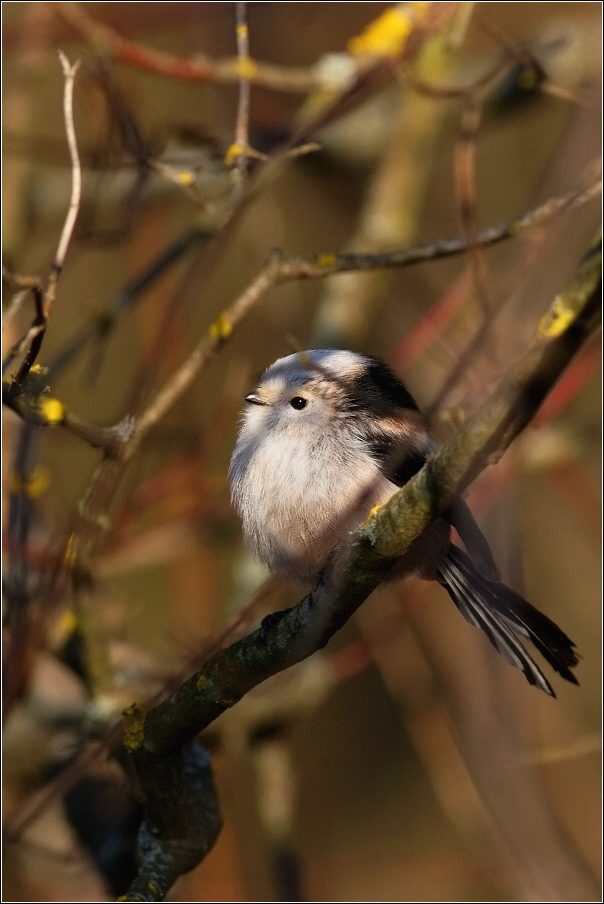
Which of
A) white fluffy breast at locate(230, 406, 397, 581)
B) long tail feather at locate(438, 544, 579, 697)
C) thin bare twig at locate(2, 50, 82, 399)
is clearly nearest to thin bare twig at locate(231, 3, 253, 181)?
thin bare twig at locate(2, 50, 82, 399)

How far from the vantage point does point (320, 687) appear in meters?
3.60

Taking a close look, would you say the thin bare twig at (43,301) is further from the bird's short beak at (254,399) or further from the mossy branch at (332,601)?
the bird's short beak at (254,399)

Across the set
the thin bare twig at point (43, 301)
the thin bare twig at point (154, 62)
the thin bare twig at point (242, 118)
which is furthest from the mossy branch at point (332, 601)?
the thin bare twig at point (154, 62)

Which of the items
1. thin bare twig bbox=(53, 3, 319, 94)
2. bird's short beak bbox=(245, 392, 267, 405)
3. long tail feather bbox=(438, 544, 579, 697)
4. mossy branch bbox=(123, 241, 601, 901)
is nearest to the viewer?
mossy branch bbox=(123, 241, 601, 901)

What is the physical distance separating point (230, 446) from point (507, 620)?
2686 millimetres

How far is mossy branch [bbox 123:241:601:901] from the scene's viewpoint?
4.71 feet

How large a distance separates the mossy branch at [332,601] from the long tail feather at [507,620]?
20.3 inches

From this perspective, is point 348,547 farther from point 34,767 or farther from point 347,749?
point 347,749

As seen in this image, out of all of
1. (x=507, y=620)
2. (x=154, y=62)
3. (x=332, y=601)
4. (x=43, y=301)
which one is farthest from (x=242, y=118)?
(x=507, y=620)

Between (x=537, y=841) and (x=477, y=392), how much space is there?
3.39ft

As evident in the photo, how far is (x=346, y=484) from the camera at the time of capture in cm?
238

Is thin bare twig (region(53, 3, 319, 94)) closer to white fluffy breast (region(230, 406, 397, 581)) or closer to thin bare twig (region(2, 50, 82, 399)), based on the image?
thin bare twig (region(2, 50, 82, 399))

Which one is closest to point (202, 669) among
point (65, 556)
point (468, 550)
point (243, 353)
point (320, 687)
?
point (65, 556)

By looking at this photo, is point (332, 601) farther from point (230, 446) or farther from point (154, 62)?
point (230, 446)
